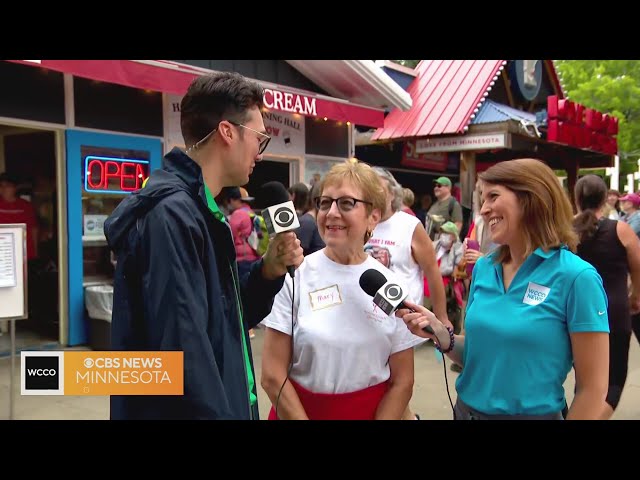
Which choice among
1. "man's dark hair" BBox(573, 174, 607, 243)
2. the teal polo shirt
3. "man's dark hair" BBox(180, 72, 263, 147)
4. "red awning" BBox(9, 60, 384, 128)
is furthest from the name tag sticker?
"red awning" BBox(9, 60, 384, 128)

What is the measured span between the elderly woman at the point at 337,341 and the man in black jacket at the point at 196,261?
0.34m

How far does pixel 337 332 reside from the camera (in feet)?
7.07

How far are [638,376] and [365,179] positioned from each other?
189 inches

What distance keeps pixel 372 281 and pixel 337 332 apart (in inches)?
9.4

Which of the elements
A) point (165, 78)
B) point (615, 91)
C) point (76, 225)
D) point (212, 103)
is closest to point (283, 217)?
point (212, 103)

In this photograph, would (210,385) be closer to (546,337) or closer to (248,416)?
(248,416)

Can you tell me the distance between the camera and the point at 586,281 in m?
1.88

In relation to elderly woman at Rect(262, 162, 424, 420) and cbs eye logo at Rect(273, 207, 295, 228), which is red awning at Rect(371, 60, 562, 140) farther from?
cbs eye logo at Rect(273, 207, 295, 228)

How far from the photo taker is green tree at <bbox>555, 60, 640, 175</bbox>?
69.4ft

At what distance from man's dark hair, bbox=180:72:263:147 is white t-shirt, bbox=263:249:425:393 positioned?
77 cm

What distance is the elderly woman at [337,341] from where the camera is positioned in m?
2.15

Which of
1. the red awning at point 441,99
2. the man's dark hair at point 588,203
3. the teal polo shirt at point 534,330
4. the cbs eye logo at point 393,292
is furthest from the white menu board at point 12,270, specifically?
the red awning at point 441,99

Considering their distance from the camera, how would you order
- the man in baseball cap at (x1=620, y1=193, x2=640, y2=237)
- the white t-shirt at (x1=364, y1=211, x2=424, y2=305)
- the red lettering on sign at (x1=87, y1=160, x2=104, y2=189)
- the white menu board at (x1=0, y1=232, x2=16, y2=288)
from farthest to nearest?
the red lettering on sign at (x1=87, y1=160, x2=104, y2=189) → the man in baseball cap at (x1=620, y1=193, x2=640, y2=237) → the white t-shirt at (x1=364, y1=211, x2=424, y2=305) → the white menu board at (x1=0, y1=232, x2=16, y2=288)
